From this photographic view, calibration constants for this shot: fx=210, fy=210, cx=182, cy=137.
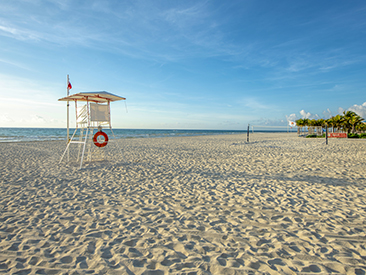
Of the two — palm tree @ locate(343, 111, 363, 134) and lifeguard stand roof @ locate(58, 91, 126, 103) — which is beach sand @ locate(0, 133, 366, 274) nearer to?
lifeguard stand roof @ locate(58, 91, 126, 103)

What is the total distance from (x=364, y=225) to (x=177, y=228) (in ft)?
8.57

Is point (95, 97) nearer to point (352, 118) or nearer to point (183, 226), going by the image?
point (183, 226)

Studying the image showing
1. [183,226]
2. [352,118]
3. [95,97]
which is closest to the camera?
[183,226]

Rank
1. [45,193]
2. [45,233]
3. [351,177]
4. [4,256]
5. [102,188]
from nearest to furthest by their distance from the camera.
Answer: [4,256], [45,233], [45,193], [102,188], [351,177]

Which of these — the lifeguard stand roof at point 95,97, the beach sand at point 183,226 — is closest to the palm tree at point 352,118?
the beach sand at point 183,226

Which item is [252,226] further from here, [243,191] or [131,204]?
[131,204]

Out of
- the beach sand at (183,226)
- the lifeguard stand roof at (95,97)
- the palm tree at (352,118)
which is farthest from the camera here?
the palm tree at (352,118)

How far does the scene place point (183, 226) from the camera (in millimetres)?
2936

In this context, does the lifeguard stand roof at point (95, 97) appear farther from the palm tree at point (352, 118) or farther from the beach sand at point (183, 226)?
the palm tree at point (352, 118)

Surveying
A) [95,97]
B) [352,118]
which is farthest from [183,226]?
[352,118]

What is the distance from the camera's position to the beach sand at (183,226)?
2152 mm

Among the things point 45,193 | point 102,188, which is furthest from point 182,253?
point 45,193

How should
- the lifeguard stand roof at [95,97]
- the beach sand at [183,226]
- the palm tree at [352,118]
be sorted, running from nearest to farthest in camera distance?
the beach sand at [183,226] < the lifeguard stand roof at [95,97] < the palm tree at [352,118]

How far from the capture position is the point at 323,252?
2338 millimetres
